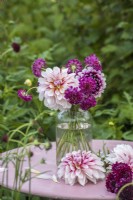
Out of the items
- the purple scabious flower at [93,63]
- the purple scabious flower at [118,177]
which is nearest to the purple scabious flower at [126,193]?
the purple scabious flower at [118,177]

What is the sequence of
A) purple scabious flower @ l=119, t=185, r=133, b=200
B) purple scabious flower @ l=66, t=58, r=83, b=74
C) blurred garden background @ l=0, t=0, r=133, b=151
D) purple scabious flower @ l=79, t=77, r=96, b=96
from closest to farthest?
purple scabious flower @ l=119, t=185, r=133, b=200
purple scabious flower @ l=79, t=77, r=96, b=96
purple scabious flower @ l=66, t=58, r=83, b=74
blurred garden background @ l=0, t=0, r=133, b=151

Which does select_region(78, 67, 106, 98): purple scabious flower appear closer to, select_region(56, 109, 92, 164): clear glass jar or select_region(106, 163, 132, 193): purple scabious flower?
select_region(56, 109, 92, 164): clear glass jar

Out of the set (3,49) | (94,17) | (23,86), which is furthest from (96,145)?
(94,17)

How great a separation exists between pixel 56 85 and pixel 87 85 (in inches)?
4.3

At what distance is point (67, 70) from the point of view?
2248 millimetres

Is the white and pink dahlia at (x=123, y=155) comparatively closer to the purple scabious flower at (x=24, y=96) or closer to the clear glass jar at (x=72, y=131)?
the clear glass jar at (x=72, y=131)

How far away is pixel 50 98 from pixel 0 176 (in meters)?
0.36

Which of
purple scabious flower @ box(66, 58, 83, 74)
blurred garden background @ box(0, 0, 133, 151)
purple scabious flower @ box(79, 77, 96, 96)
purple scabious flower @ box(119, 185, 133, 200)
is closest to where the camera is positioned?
purple scabious flower @ box(119, 185, 133, 200)

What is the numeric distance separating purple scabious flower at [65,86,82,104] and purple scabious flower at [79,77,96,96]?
20 mm

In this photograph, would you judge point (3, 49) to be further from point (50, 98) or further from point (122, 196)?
point (122, 196)

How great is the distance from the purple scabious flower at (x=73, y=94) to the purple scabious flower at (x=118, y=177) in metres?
0.26

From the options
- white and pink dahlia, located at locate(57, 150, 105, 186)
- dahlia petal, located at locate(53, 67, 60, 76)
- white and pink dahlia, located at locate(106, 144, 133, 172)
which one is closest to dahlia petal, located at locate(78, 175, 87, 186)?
white and pink dahlia, located at locate(57, 150, 105, 186)

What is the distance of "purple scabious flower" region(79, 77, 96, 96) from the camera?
2.18 m

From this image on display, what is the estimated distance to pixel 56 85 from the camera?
7.27ft
